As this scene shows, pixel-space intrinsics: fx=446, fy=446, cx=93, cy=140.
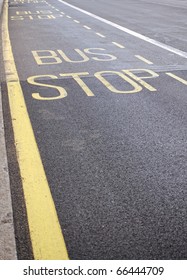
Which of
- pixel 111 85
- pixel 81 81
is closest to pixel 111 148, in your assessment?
pixel 111 85

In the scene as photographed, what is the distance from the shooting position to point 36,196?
3.73 metres

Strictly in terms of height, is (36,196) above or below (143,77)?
above

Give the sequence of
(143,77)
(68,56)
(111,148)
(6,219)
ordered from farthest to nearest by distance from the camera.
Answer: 1. (68,56)
2. (143,77)
3. (111,148)
4. (6,219)

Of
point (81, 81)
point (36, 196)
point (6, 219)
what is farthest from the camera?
point (81, 81)

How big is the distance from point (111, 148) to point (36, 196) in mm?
1290

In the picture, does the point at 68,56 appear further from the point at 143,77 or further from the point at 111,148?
the point at 111,148

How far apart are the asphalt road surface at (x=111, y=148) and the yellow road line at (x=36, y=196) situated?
6cm

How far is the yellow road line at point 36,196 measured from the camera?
304cm

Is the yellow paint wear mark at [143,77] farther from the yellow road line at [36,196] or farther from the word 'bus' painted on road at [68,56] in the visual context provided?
the yellow road line at [36,196]

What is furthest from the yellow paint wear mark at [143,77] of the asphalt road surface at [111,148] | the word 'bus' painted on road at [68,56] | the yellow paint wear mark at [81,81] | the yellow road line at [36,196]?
the yellow road line at [36,196]

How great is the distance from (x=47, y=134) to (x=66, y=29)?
12.0 m

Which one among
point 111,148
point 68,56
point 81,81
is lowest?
point 68,56

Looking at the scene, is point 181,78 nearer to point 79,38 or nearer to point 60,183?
point 60,183

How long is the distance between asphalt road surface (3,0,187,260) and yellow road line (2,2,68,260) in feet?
0.19
